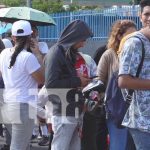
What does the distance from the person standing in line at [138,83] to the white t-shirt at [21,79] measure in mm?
1617

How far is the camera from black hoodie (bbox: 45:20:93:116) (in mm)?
4223

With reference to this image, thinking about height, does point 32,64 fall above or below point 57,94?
above

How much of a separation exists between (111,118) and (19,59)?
991mm

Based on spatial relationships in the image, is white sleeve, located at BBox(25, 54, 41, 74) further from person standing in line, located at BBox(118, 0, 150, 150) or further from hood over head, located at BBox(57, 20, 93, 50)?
person standing in line, located at BBox(118, 0, 150, 150)

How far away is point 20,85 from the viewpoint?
4.49 m

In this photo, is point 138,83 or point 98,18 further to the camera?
point 98,18

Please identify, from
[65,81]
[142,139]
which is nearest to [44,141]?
[65,81]

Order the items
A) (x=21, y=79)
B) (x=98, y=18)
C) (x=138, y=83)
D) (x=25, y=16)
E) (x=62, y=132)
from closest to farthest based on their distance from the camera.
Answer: (x=138, y=83), (x=62, y=132), (x=21, y=79), (x=25, y=16), (x=98, y=18)

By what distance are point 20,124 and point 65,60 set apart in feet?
2.36

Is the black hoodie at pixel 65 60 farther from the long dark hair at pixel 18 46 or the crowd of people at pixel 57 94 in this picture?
the long dark hair at pixel 18 46

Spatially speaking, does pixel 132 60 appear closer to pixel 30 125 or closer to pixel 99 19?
pixel 30 125

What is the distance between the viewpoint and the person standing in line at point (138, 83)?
2887 millimetres

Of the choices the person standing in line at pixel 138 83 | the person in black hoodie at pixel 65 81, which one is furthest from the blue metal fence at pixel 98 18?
the person standing in line at pixel 138 83

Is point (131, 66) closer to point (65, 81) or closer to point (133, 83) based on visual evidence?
point (133, 83)
